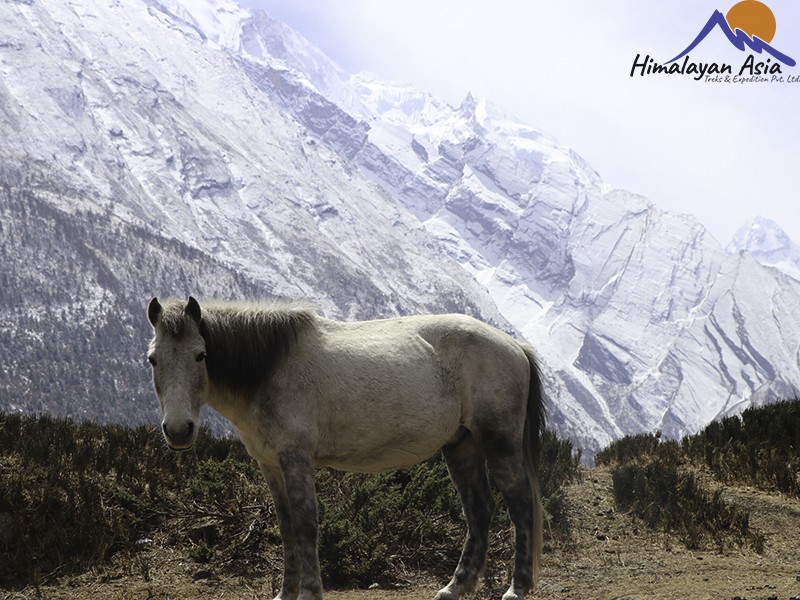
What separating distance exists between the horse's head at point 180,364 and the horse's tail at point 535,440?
9.10 feet

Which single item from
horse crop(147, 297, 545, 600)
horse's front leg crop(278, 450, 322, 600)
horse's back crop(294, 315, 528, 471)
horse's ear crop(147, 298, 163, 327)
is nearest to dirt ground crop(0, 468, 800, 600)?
horse crop(147, 297, 545, 600)

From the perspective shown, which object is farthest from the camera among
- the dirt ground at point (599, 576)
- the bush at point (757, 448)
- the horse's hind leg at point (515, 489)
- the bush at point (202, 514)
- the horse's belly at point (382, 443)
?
the bush at point (757, 448)

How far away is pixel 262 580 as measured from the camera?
26.1 ft

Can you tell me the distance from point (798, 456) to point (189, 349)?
8.72m

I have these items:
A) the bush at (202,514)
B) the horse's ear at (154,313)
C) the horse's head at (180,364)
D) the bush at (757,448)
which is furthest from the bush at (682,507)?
the horse's ear at (154,313)

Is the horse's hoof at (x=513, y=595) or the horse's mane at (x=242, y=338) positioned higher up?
the horse's mane at (x=242, y=338)

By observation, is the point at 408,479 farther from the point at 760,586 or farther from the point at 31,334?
the point at 31,334

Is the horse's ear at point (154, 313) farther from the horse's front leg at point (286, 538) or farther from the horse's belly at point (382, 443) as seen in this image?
the horse's belly at point (382, 443)

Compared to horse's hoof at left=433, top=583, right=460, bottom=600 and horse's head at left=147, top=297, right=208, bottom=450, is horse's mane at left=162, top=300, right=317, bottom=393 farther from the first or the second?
horse's hoof at left=433, top=583, right=460, bottom=600

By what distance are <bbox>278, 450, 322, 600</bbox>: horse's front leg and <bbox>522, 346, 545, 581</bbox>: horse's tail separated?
6.14ft

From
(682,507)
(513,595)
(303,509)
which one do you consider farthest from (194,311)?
(682,507)

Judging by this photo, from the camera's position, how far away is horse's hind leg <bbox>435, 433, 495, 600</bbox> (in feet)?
23.1

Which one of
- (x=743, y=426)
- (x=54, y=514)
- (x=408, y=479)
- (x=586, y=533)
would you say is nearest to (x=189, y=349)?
(x=54, y=514)

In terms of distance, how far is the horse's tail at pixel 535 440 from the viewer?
710 cm
